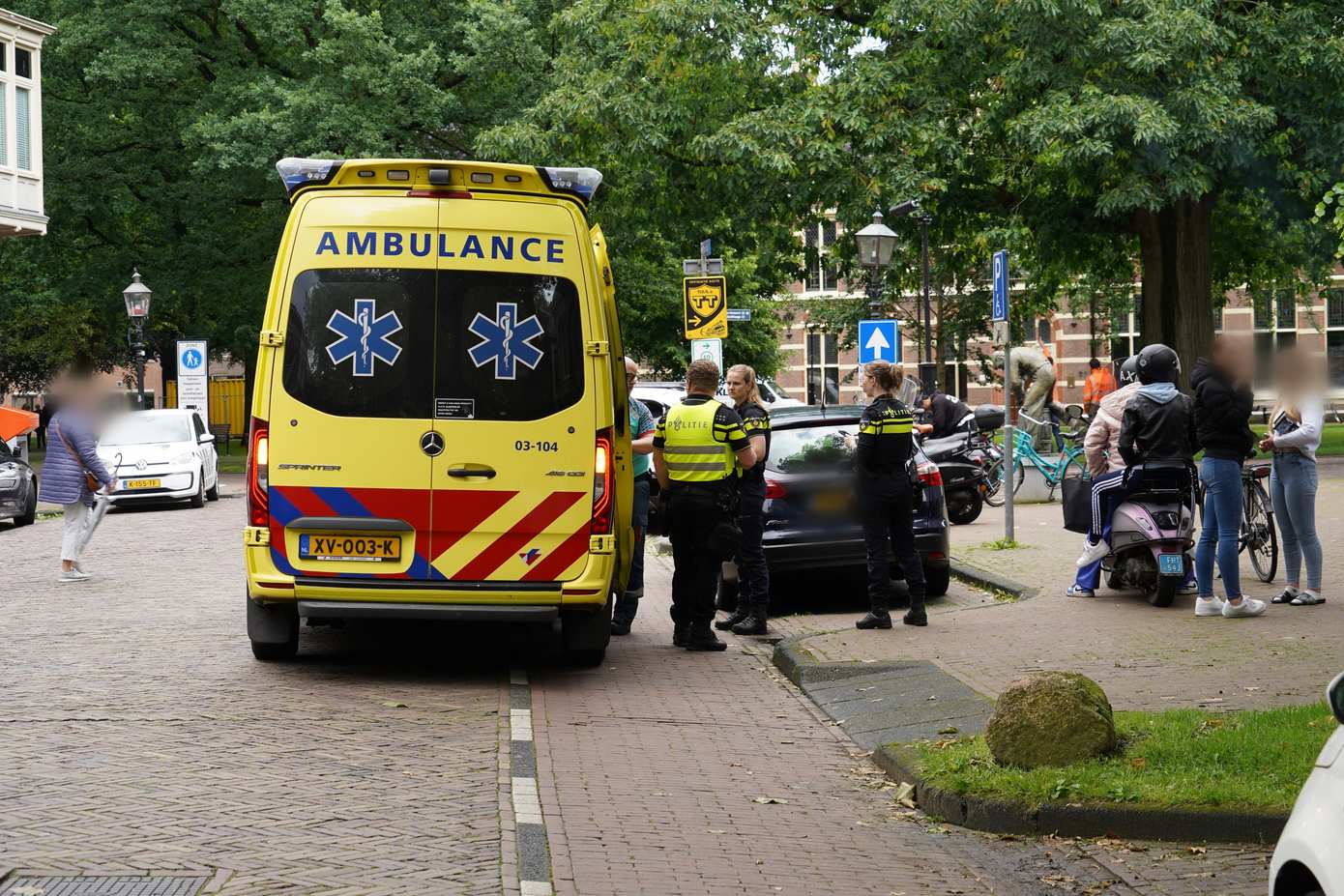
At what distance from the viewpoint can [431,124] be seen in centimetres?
3628

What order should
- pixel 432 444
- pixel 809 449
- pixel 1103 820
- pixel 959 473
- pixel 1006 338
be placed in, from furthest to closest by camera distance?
pixel 959 473, pixel 1006 338, pixel 809 449, pixel 432 444, pixel 1103 820

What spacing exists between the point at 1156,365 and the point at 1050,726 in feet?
17.9

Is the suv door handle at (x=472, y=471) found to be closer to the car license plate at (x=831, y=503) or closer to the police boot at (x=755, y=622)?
the police boot at (x=755, y=622)

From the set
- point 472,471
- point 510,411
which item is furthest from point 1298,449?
point 472,471

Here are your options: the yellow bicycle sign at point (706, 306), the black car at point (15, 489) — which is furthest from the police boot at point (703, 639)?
the black car at point (15, 489)

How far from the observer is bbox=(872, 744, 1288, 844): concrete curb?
6102 mm

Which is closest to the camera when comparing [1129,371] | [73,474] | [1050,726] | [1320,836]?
[1320,836]

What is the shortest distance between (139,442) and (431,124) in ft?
37.4

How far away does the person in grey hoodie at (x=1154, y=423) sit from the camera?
11883 millimetres

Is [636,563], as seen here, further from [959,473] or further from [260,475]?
[959,473]

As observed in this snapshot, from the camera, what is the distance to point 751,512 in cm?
1152

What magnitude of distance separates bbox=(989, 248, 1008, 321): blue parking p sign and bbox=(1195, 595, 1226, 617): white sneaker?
509 centimetres

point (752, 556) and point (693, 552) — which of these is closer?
point (693, 552)

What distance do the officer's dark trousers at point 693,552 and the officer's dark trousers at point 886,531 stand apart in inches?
43.5
